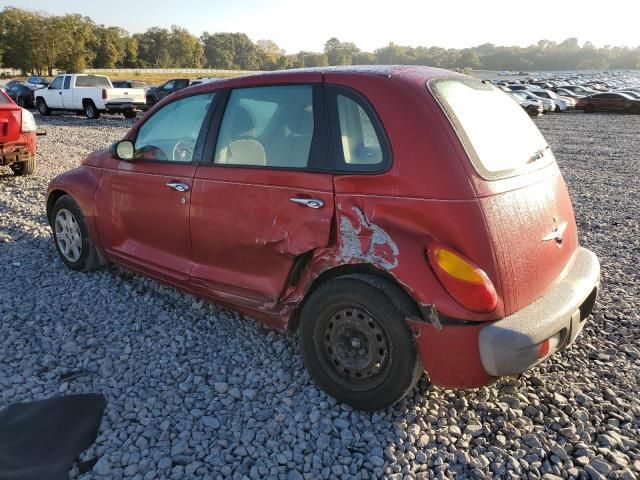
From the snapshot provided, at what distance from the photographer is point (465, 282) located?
96.4 inches

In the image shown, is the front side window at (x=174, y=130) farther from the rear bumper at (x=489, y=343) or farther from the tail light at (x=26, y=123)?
the tail light at (x=26, y=123)

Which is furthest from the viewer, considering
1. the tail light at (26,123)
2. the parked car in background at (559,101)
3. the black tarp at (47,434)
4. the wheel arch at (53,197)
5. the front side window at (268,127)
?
the parked car in background at (559,101)

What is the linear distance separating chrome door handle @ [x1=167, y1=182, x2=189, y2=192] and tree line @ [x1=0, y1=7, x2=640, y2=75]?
2559cm

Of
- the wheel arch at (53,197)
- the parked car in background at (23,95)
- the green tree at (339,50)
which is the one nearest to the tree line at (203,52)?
the green tree at (339,50)

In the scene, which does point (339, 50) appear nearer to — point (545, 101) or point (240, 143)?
point (545, 101)

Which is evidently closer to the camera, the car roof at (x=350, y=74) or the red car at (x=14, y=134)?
the car roof at (x=350, y=74)

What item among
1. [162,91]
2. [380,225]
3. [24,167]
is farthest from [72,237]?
[162,91]

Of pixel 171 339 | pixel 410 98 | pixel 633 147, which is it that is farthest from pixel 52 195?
pixel 633 147

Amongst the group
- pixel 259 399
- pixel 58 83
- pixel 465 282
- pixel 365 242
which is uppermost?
pixel 58 83

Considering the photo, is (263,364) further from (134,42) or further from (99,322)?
(134,42)

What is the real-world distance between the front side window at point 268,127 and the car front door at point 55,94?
2120 cm

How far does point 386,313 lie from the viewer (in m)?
2.63

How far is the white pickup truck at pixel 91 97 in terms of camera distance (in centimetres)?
2042

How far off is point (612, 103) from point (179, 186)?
3205 centimetres
